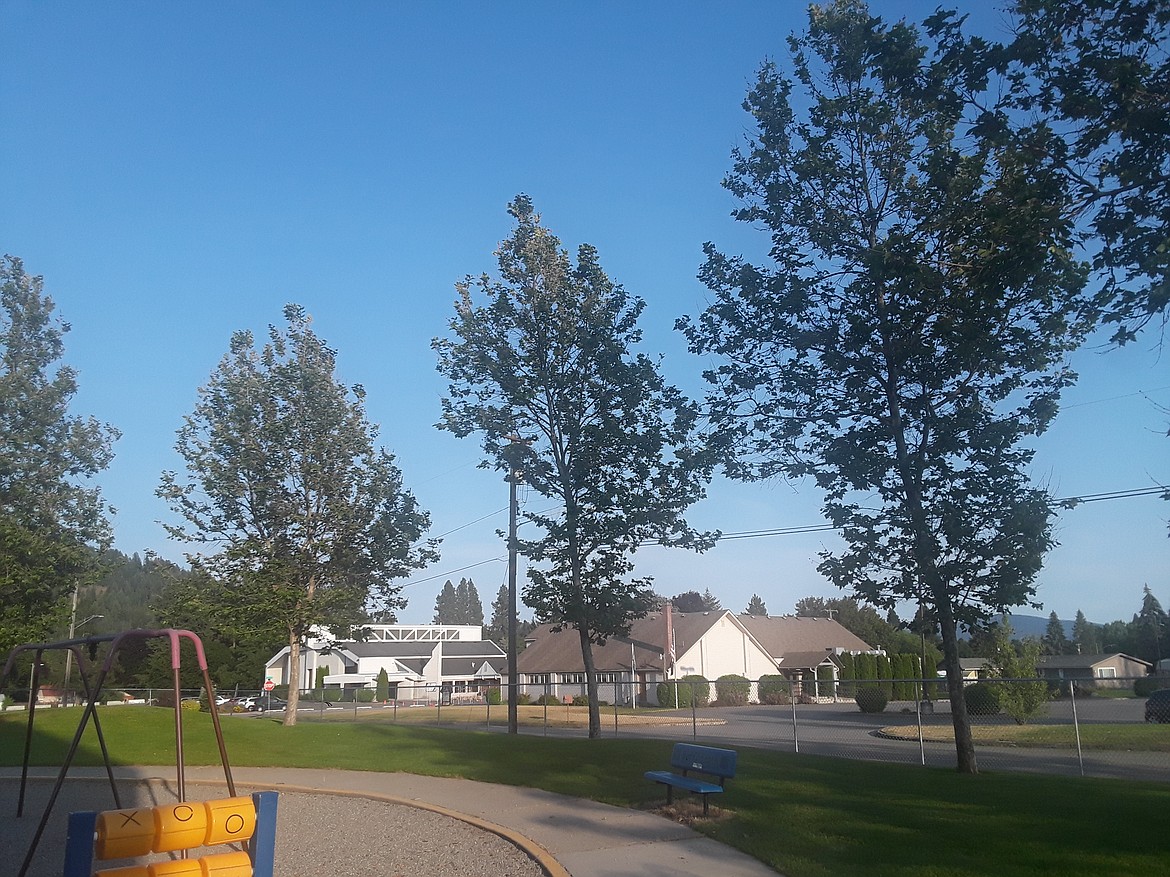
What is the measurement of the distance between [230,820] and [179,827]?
0.40 m

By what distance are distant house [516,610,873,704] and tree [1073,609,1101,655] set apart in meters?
45.0

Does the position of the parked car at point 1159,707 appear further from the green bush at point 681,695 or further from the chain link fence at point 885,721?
the green bush at point 681,695

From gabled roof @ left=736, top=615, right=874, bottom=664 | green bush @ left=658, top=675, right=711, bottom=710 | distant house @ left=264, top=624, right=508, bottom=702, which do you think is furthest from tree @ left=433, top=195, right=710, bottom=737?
distant house @ left=264, top=624, right=508, bottom=702

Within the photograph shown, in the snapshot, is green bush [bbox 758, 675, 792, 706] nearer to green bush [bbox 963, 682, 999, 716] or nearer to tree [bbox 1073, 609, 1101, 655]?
green bush [bbox 963, 682, 999, 716]

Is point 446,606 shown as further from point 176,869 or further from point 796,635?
point 176,869

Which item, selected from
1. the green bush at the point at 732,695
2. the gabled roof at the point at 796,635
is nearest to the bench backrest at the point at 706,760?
the green bush at the point at 732,695

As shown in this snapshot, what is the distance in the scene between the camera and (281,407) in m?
29.9

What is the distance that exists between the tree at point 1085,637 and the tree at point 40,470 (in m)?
98.9

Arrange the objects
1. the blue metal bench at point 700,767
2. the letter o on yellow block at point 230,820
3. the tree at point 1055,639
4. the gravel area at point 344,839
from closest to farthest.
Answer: the letter o on yellow block at point 230,820
the gravel area at point 344,839
the blue metal bench at point 700,767
the tree at point 1055,639

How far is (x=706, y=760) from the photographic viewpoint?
486 inches

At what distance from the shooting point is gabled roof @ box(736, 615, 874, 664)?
227ft

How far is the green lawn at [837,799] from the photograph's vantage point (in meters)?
8.70

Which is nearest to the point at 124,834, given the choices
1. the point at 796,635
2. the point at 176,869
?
the point at 176,869

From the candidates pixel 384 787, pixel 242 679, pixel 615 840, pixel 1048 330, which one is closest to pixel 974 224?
pixel 1048 330
